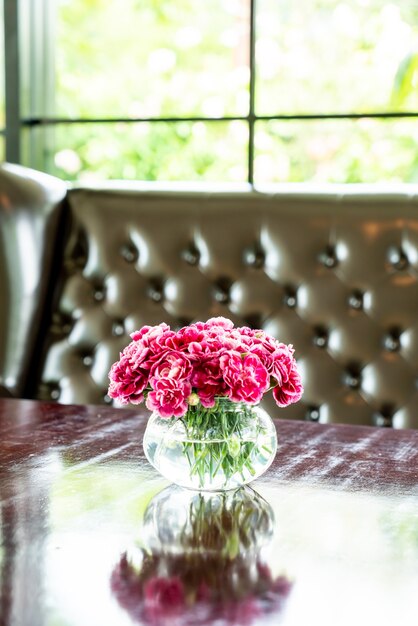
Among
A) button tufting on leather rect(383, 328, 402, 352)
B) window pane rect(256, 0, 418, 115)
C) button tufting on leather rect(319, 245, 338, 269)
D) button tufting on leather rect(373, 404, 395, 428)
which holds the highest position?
window pane rect(256, 0, 418, 115)

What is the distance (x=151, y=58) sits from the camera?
9.80 ft

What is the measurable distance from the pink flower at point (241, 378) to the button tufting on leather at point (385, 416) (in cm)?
106

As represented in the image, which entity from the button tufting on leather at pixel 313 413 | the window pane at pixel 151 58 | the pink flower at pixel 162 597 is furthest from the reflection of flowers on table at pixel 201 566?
the window pane at pixel 151 58

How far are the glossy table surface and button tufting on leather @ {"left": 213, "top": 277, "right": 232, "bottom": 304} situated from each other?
2.66 feet

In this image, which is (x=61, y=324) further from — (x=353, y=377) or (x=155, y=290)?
(x=353, y=377)

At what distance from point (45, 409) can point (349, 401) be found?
736 millimetres

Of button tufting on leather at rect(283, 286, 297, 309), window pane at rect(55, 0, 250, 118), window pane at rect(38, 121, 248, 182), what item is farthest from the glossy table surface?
window pane at rect(55, 0, 250, 118)

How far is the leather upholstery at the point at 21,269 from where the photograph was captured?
2.31 meters

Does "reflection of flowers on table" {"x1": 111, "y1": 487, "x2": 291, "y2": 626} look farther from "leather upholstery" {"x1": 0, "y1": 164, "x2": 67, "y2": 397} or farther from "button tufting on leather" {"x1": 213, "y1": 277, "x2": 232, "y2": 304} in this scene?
"leather upholstery" {"x1": 0, "y1": 164, "x2": 67, "y2": 397}

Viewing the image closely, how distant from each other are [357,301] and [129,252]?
0.58 m

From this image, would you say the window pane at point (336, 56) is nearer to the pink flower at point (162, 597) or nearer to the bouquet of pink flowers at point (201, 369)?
the bouquet of pink flowers at point (201, 369)

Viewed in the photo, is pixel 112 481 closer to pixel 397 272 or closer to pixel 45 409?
pixel 45 409

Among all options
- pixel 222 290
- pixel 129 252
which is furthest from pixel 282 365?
pixel 129 252

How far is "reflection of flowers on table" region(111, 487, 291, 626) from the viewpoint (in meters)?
0.84
